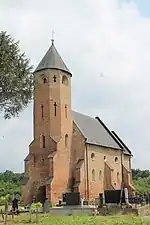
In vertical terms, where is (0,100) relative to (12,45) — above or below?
below

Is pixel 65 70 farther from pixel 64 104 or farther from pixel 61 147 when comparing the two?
pixel 61 147

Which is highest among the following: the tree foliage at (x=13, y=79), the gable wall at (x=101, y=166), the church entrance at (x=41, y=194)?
the tree foliage at (x=13, y=79)

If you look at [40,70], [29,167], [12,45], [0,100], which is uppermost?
[40,70]

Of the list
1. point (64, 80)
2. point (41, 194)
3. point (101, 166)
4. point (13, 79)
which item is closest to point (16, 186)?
point (101, 166)

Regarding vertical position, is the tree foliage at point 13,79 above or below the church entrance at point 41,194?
above

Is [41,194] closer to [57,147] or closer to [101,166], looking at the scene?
[57,147]

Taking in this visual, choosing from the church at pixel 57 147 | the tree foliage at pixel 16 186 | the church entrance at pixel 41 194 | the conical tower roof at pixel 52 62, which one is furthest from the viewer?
the tree foliage at pixel 16 186

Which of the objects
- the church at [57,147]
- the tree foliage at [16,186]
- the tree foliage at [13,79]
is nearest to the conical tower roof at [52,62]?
the church at [57,147]

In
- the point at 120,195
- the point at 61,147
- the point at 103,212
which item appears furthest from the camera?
the point at 61,147

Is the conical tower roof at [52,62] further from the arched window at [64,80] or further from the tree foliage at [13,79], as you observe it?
the tree foliage at [13,79]

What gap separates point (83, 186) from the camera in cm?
5653

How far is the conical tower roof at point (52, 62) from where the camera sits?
58.3 meters

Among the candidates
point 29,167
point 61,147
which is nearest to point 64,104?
point 61,147

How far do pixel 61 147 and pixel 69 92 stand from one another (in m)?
8.43
